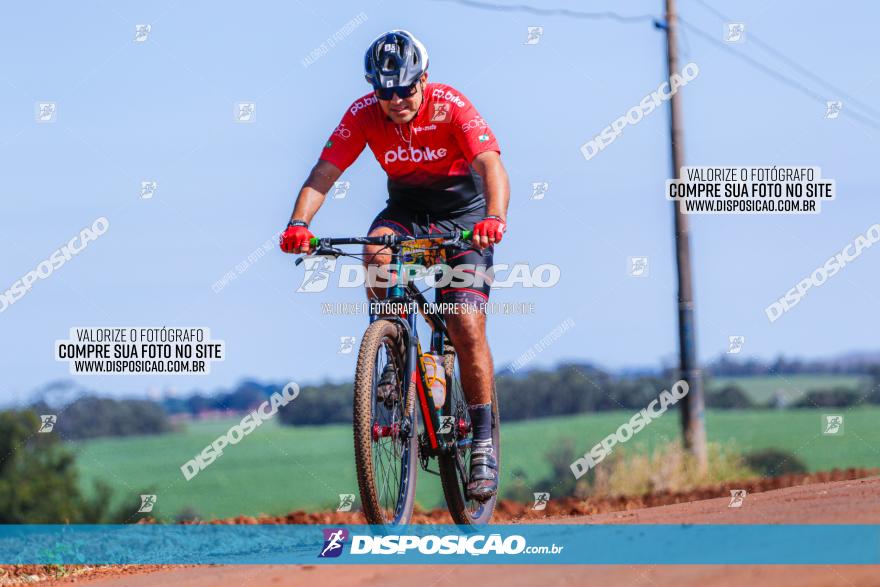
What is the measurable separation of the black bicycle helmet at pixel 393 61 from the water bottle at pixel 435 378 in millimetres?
1702

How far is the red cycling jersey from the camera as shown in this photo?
25.5 ft

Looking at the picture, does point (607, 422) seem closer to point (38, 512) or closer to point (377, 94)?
point (38, 512)

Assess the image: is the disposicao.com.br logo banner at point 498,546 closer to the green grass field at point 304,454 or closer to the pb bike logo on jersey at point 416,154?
the pb bike logo on jersey at point 416,154

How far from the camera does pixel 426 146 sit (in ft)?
25.7

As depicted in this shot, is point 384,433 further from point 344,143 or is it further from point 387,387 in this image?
point 344,143

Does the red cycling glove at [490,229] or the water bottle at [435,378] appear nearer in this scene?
the red cycling glove at [490,229]

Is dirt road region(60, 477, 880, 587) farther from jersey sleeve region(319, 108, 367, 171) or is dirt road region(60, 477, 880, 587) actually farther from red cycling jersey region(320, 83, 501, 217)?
jersey sleeve region(319, 108, 367, 171)

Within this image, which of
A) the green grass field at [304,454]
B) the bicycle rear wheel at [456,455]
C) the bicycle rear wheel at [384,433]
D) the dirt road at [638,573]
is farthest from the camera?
the green grass field at [304,454]

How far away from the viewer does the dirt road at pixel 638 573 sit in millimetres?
5812

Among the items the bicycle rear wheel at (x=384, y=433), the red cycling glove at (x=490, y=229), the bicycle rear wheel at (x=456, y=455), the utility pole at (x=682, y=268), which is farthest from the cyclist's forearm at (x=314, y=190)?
the utility pole at (x=682, y=268)

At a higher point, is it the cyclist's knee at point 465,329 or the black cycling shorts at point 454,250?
the black cycling shorts at point 454,250

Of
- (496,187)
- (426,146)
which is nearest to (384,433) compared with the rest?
(496,187)

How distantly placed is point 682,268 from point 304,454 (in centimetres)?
3072

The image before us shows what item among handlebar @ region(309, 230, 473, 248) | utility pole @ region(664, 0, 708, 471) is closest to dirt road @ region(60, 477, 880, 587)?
handlebar @ region(309, 230, 473, 248)
